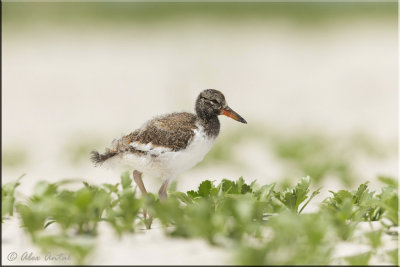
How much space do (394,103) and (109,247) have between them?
10.3 meters

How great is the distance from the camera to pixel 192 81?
522 inches

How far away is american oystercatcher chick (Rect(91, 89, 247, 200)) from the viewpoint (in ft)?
13.8

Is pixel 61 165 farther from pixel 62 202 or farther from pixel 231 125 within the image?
pixel 62 202

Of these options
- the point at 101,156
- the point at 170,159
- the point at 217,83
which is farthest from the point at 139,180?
the point at 217,83

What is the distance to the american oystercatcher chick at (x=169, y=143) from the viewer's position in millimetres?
4207

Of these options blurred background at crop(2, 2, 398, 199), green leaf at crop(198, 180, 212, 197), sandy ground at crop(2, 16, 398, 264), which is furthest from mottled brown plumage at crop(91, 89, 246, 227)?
sandy ground at crop(2, 16, 398, 264)

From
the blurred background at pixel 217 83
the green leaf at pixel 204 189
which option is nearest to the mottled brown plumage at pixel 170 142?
the green leaf at pixel 204 189

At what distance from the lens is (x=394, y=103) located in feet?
40.5

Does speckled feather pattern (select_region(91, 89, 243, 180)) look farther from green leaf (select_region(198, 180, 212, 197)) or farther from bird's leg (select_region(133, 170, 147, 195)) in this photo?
green leaf (select_region(198, 180, 212, 197))

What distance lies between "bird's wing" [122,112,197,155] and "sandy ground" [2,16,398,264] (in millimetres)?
2627

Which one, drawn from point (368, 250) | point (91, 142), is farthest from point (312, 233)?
point (91, 142)

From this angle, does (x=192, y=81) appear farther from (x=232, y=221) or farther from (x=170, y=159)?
(x=232, y=221)

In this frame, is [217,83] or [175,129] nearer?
[175,129]

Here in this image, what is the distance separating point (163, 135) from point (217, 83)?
975 cm
